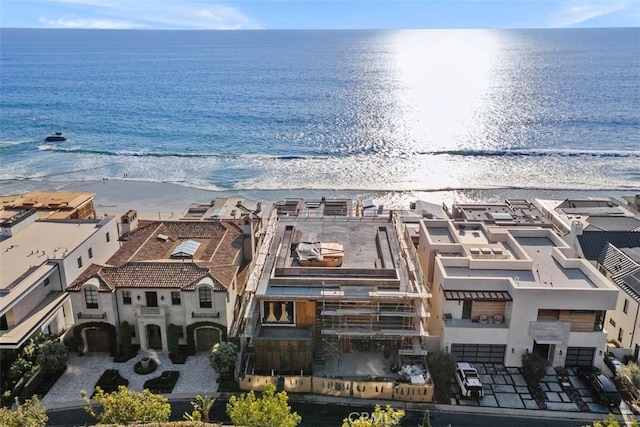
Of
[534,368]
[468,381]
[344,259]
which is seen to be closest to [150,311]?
[344,259]

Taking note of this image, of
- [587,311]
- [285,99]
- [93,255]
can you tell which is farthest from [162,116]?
[587,311]

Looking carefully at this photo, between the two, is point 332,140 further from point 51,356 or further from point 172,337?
point 51,356

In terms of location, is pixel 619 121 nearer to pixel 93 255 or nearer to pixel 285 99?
pixel 285 99

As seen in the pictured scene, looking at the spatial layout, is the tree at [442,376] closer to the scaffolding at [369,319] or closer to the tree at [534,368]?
the scaffolding at [369,319]

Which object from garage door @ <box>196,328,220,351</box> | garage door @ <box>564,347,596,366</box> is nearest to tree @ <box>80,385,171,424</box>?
garage door @ <box>196,328,220,351</box>

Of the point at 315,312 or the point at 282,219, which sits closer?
the point at 315,312

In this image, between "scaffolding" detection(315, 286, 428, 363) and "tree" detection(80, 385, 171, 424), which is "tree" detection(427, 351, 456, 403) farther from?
"tree" detection(80, 385, 171, 424)

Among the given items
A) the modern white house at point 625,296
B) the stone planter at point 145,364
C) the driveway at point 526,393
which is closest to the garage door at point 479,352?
the driveway at point 526,393
